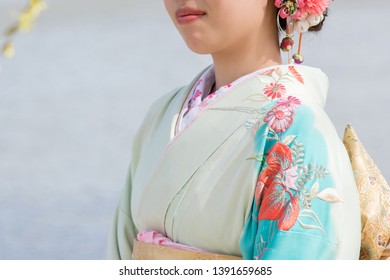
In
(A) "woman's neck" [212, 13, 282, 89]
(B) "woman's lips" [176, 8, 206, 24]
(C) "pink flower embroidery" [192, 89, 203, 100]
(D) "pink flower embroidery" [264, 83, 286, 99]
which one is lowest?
(D) "pink flower embroidery" [264, 83, 286, 99]

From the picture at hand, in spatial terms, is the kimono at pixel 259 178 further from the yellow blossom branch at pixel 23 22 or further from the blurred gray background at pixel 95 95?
the blurred gray background at pixel 95 95

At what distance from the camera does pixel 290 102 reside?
177cm

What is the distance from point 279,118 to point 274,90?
10 centimetres

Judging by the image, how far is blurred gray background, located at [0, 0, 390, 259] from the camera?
3801 millimetres

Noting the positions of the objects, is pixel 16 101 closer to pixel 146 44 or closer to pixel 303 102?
pixel 146 44

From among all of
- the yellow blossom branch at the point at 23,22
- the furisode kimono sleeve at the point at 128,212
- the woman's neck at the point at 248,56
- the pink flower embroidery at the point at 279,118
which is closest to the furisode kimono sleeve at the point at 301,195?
the pink flower embroidery at the point at 279,118

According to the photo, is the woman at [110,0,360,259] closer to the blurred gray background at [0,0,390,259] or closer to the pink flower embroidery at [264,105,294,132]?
the pink flower embroidery at [264,105,294,132]

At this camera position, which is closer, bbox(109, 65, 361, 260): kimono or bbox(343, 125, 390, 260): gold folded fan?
bbox(109, 65, 361, 260): kimono

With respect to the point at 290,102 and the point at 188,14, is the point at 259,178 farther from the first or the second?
the point at 188,14

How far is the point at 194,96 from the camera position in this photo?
1.96 metres

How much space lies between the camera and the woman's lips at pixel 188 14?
184 centimetres

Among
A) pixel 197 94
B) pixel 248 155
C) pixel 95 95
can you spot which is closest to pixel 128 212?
pixel 197 94

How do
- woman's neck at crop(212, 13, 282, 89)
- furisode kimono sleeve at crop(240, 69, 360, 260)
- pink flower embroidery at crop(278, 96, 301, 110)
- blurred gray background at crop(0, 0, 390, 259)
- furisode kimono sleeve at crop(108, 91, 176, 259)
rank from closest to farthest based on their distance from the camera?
furisode kimono sleeve at crop(240, 69, 360, 260) < pink flower embroidery at crop(278, 96, 301, 110) < woman's neck at crop(212, 13, 282, 89) < furisode kimono sleeve at crop(108, 91, 176, 259) < blurred gray background at crop(0, 0, 390, 259)

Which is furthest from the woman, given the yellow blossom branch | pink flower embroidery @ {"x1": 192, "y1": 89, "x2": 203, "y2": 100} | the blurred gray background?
the blurred gray background
